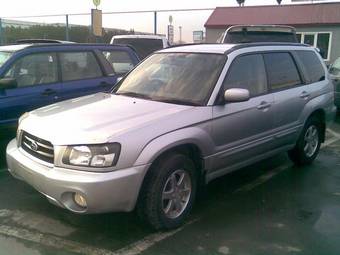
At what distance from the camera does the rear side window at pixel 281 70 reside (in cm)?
536

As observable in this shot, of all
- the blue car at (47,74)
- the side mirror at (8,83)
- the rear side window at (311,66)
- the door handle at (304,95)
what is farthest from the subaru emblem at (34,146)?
the rear side window at (311,66)

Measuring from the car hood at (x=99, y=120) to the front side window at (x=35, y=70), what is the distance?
73.5 inches

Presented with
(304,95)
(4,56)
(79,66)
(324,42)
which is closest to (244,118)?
(304,95)

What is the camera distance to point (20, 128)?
4426 mm

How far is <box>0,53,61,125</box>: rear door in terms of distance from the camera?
6023 mm

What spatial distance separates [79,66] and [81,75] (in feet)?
0.51

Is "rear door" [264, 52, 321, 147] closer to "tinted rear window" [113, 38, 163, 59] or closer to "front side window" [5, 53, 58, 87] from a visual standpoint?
"front side window" [5, 53, 58, 87]

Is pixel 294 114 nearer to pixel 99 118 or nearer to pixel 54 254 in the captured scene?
pixel 99 118

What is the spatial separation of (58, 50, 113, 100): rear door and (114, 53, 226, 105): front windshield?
5.65ft

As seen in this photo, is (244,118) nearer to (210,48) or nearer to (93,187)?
(210,48)

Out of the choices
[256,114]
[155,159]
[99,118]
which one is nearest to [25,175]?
[99,118]

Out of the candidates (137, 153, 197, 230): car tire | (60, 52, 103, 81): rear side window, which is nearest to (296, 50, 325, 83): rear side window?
(137, 153, 197, 230): car tire

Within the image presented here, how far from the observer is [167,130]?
3.95 metres

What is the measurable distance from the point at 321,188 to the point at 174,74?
7.73ft
